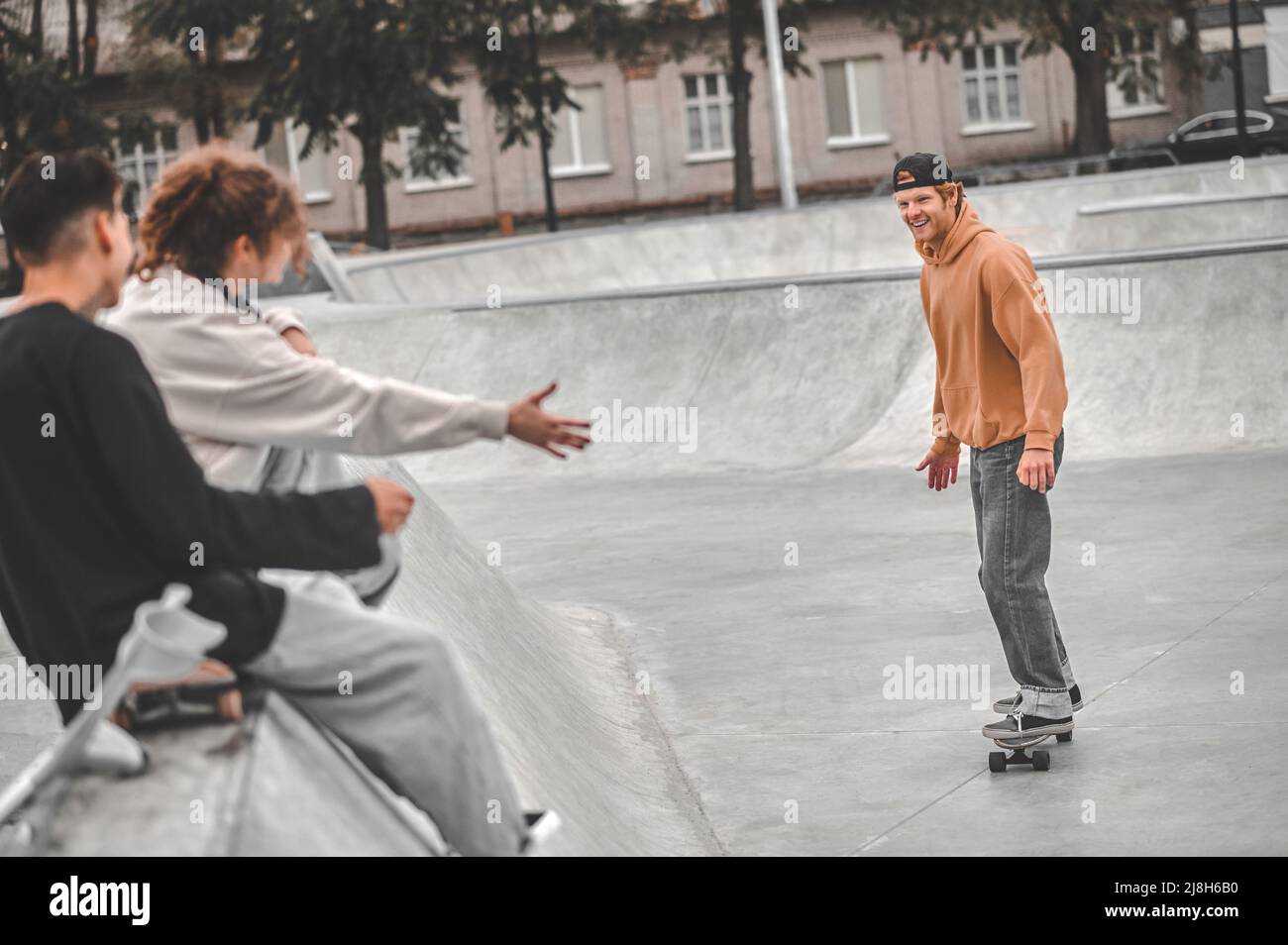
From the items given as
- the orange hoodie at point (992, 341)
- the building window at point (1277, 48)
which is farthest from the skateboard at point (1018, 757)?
the building window at point (1277, 48)

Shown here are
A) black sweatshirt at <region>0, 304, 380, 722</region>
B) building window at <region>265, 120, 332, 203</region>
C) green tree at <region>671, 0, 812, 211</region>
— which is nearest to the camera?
black sweatshirt at <region>0, 304, 380, 722</region>

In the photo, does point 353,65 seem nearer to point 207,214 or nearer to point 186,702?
point 207,214

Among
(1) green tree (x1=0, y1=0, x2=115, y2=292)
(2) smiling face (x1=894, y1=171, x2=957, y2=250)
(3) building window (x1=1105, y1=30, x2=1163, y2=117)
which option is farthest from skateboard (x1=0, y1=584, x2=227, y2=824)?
(3) building window (x1=1105, y1=30, x2=1163, y2=117)

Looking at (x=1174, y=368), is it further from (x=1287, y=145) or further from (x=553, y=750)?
(x=1287, y=145)

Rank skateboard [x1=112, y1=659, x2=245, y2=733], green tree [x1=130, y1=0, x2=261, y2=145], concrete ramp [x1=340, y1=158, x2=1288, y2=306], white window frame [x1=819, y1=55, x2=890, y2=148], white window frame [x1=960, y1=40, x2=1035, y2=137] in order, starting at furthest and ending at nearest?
white window frame [x1=819, y1=55, x2=890, y2=148], white window frame [x1=960, y1=40, x2=1035, y2=137], green tree [x1=130, y1=0, x2=261, y2=145], concrete ramp [x1=340, y1=158, x2=1288, y2=306], skateboard [x1=112, y1=659, x2=245, y2=733]

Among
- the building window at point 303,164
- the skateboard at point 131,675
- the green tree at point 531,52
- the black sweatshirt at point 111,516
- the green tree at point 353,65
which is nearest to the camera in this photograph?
the skateboard at point 131,675

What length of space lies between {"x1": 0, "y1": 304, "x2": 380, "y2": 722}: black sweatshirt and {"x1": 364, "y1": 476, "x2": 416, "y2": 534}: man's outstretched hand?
0.02m

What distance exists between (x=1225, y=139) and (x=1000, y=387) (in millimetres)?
32896

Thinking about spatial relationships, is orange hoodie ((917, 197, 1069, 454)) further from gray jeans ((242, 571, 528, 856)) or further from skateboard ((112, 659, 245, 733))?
skateboard ((112, 659, 245, 733))

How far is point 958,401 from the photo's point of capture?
4.97 m

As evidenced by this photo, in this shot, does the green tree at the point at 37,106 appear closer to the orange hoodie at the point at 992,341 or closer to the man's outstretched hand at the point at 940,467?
the man's outstretched hand at the point at 940,467

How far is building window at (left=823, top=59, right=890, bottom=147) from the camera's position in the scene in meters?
44.1

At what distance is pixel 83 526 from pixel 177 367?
37 cm

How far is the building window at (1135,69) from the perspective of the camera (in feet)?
120
